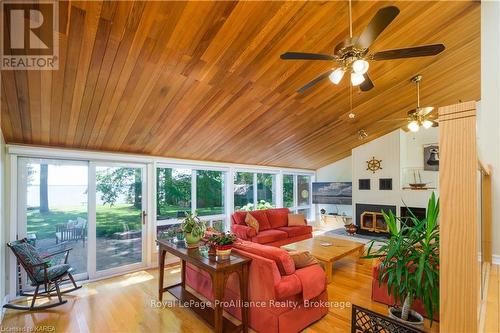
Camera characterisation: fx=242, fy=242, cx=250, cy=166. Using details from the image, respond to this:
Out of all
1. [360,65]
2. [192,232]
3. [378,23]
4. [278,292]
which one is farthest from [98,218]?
[378,23]

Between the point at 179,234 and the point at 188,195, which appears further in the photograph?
the point at 188,195

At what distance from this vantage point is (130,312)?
9.71ft

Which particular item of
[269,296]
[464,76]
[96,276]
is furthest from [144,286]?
[464,76]

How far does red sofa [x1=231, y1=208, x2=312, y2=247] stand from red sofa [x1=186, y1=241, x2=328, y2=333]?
85.6 inches

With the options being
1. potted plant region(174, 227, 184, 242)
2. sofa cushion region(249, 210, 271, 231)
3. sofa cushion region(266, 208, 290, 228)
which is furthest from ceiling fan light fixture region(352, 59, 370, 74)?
sofa cushion region(266, 208, 290, 228)

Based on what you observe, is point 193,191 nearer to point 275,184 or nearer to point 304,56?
point 275,184

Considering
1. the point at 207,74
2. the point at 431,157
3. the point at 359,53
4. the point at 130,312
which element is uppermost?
the point at 207,74

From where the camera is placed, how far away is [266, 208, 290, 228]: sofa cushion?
5.87m

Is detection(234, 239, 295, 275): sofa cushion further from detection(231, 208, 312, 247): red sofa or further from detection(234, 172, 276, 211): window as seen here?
detection(234, 172, 276, 211): window

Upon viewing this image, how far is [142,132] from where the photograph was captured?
3807 mm

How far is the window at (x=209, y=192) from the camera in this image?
563cm

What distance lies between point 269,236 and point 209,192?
5.86 feet

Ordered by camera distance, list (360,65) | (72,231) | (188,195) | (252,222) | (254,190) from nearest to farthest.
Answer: (360,65) → (72,231) → (252,222) → (188,195) → (254,190)

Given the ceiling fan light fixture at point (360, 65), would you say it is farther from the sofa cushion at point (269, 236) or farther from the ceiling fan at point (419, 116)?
the sofa cushion at point (269, 236)
